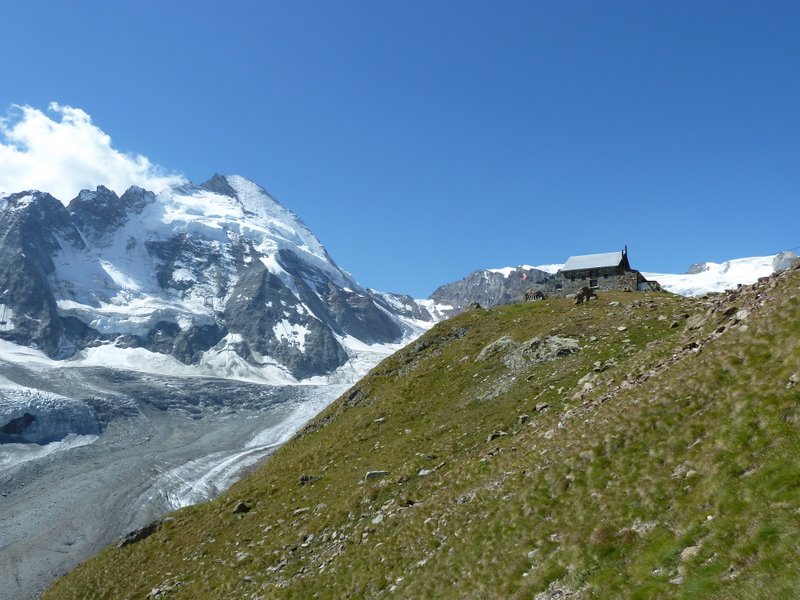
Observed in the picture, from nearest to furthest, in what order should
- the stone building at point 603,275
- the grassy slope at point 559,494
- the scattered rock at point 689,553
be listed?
the scattered rock at point 689,553 → the grassy slope at point 559,494 → the stone building at point 603,275

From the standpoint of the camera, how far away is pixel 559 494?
17.7m

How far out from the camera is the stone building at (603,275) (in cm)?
7712

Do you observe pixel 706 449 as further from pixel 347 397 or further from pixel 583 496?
pixel 347 397

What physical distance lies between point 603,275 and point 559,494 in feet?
227

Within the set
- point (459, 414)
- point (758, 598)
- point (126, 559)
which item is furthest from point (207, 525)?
point (758, 598)

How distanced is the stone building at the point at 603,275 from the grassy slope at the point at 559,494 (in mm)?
37156

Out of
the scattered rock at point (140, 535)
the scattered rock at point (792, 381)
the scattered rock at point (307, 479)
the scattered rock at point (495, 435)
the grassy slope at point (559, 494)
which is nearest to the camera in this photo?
the grassy slope at point (559, 494)

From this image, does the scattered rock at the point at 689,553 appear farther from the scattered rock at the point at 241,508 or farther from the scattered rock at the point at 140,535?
the scattered rock at the point at 140,535

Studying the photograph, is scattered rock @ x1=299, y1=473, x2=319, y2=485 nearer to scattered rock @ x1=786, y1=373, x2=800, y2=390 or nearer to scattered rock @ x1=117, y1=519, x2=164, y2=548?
scattered rock @ x1=117, y1=519, x2=164, y2=548

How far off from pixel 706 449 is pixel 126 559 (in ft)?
128

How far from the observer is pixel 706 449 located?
14891 millimetres

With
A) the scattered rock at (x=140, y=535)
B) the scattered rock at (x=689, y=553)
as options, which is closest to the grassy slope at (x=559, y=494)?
the scattered rock at (x=689, y=553)

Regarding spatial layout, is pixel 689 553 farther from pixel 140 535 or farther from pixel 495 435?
pixel 140 535

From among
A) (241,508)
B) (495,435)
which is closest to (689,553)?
(495,435)
